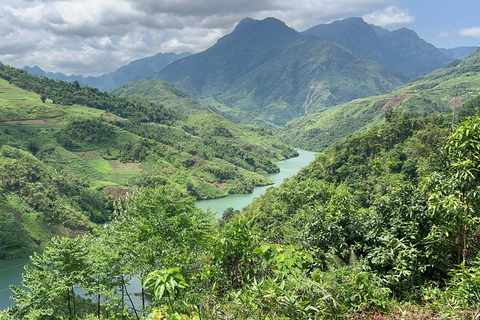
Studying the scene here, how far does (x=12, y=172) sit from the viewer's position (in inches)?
2581

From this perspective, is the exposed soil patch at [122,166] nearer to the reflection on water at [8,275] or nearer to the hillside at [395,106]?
the reflection on water at [8,275]

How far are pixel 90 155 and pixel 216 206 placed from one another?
45.3 m

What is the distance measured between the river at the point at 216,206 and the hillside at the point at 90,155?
8.33 ft

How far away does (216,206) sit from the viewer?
84625 millimetres

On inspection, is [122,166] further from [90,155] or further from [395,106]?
[395,106]

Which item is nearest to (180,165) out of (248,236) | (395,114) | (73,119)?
(73,119)

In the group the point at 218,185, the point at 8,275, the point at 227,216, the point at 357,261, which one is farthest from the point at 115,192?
the point at 357,261

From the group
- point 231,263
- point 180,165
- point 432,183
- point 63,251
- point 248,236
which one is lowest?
point 180,165

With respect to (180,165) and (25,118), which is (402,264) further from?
(25,118)

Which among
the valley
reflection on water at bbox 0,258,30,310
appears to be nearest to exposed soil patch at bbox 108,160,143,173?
the valley

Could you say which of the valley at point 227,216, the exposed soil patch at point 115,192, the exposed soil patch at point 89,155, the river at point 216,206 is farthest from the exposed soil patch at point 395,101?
the exposed soil patch at point 89,155

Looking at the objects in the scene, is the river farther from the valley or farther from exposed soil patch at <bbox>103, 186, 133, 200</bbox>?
exposed soil patch at <bbox>103, 186, 133, 200</bbox>

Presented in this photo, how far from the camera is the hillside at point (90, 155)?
204 feet

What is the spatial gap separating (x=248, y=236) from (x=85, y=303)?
22.7 m
